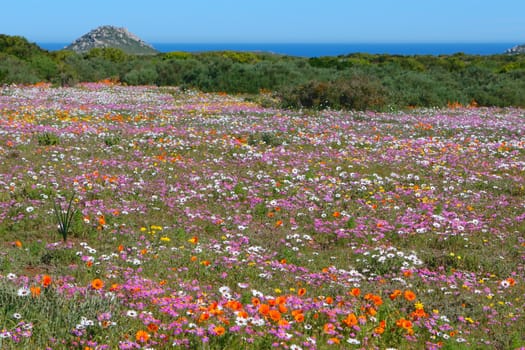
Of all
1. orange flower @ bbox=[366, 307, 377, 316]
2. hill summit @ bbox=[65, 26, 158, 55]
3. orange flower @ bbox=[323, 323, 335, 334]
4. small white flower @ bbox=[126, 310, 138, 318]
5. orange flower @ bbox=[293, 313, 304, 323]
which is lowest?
orange flower @ bbox=[366, 307, 377, 316]

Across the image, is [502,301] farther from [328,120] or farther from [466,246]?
[328,120]

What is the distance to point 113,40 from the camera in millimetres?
141750

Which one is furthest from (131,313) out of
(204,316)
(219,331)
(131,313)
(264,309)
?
(264,309)

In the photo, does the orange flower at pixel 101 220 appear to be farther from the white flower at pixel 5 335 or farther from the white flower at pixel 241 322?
the white flower at pixel 241 322

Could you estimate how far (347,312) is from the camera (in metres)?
5.75

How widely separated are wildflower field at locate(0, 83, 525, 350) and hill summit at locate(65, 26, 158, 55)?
122451 millimetres

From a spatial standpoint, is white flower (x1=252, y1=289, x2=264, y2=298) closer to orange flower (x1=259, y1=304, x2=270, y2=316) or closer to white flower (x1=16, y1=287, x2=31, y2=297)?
orange flower (x1=259, y1=304, x2=270, y2=316)

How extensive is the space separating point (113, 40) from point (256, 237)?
469 feet

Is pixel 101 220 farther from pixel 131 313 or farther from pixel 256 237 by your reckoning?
pixel 131 313

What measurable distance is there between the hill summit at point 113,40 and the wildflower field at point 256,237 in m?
122

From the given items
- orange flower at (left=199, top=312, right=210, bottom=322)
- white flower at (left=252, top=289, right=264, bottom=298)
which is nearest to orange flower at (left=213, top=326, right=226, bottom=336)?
orange flower at (left=199, top=312, right=210, bottom=322)

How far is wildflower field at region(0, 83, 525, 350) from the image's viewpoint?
210 inches

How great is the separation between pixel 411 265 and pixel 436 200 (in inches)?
146

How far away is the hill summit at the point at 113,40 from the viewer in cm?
13400
